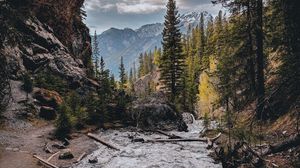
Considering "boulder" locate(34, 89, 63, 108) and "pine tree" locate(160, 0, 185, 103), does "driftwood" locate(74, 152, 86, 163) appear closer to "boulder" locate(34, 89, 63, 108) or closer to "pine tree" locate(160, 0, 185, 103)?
"boulder" locate(34, 89, 63, 108)

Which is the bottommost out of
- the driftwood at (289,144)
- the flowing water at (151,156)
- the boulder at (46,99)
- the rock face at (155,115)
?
the flowing water at (151,156)

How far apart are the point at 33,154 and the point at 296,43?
57.9ft

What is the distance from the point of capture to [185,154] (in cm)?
2289

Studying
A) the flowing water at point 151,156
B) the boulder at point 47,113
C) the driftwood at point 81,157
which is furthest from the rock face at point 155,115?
the driftwood at point 81,157

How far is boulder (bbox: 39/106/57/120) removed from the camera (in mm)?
33312

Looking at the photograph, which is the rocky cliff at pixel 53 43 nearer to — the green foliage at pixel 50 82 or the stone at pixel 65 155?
the green foliage at pixel 50 82

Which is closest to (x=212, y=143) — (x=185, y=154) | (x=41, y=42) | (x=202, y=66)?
(x=185, y=154)

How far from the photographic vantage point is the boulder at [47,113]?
33.3 m

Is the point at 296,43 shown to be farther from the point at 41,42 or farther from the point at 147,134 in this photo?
the point at 41,42

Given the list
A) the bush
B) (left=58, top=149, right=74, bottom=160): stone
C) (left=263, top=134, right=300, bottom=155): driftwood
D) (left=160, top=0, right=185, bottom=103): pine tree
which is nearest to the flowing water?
(left=58, top=149, right=74, bottom=160): stone

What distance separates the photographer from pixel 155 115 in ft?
122

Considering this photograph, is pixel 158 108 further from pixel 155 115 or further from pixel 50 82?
pixel 50 82

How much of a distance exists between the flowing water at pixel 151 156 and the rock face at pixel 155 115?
755 cm

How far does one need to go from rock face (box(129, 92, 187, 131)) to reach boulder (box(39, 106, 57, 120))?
8720 millimetres
